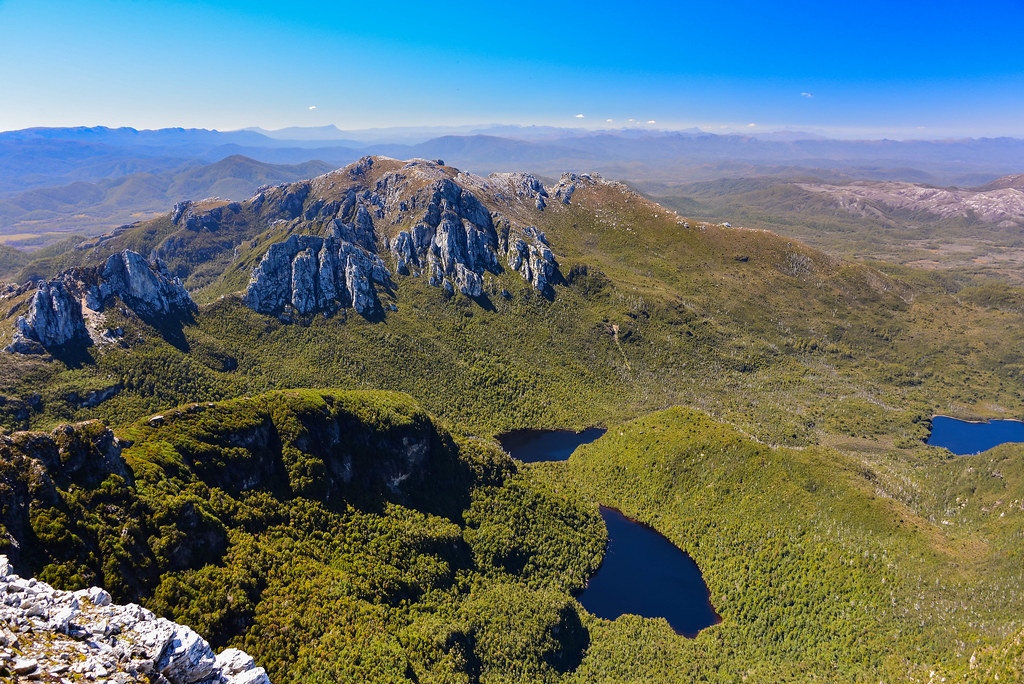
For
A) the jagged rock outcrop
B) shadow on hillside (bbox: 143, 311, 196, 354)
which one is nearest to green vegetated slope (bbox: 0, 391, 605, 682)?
shadow on hillside (bbox: 143, 311, 196, 354)

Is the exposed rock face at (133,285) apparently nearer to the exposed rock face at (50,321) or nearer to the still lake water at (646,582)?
the exposed rock face at (50,321)

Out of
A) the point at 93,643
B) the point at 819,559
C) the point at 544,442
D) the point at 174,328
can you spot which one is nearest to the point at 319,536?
the point at 93,643

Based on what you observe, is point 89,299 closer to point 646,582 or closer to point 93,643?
point 93,643

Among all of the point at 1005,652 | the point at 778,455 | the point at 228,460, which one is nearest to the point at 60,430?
the point at 228,460

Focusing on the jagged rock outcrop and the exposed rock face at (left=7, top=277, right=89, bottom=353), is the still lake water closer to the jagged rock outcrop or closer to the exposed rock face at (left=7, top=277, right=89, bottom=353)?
the jagged rock outcrop

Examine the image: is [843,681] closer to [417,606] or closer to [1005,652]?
[1005,652]
